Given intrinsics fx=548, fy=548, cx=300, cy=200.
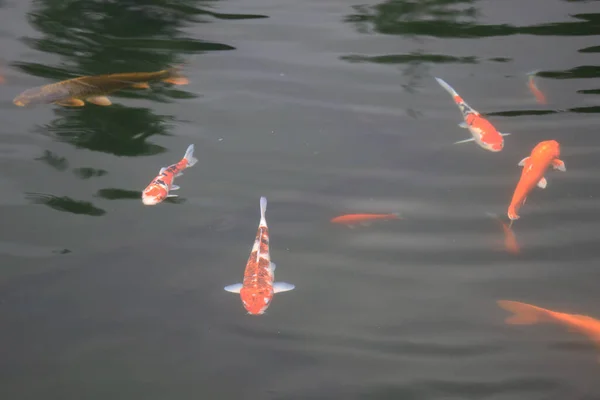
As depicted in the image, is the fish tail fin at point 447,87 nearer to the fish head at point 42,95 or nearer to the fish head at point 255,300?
the fish head at point 255,300

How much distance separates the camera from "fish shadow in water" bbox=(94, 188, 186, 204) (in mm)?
4051

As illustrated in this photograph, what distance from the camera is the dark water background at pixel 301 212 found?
3.10 m

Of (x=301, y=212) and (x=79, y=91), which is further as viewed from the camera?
(x=79, y=91)

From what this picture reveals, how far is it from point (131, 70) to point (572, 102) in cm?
421

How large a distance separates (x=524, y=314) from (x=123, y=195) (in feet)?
9.41

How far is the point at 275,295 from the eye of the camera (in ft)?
11.4

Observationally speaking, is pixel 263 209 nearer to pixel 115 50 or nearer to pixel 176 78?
pixel 176 78

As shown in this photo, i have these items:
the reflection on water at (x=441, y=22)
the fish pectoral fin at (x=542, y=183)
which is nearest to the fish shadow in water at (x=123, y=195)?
the fish pectoral fin at (x=542, y=183)

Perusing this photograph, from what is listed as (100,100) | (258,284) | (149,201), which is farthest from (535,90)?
(100,100)

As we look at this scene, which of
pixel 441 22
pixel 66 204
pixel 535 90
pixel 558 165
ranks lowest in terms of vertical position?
pixel 66 204

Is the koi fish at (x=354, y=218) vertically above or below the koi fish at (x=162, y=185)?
below

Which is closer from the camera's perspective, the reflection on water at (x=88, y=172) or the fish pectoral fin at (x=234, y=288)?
the fish pectoral fin at (x=234, y=288)

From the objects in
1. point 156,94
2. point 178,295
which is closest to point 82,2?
point 156,94

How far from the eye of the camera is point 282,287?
11.1ft
